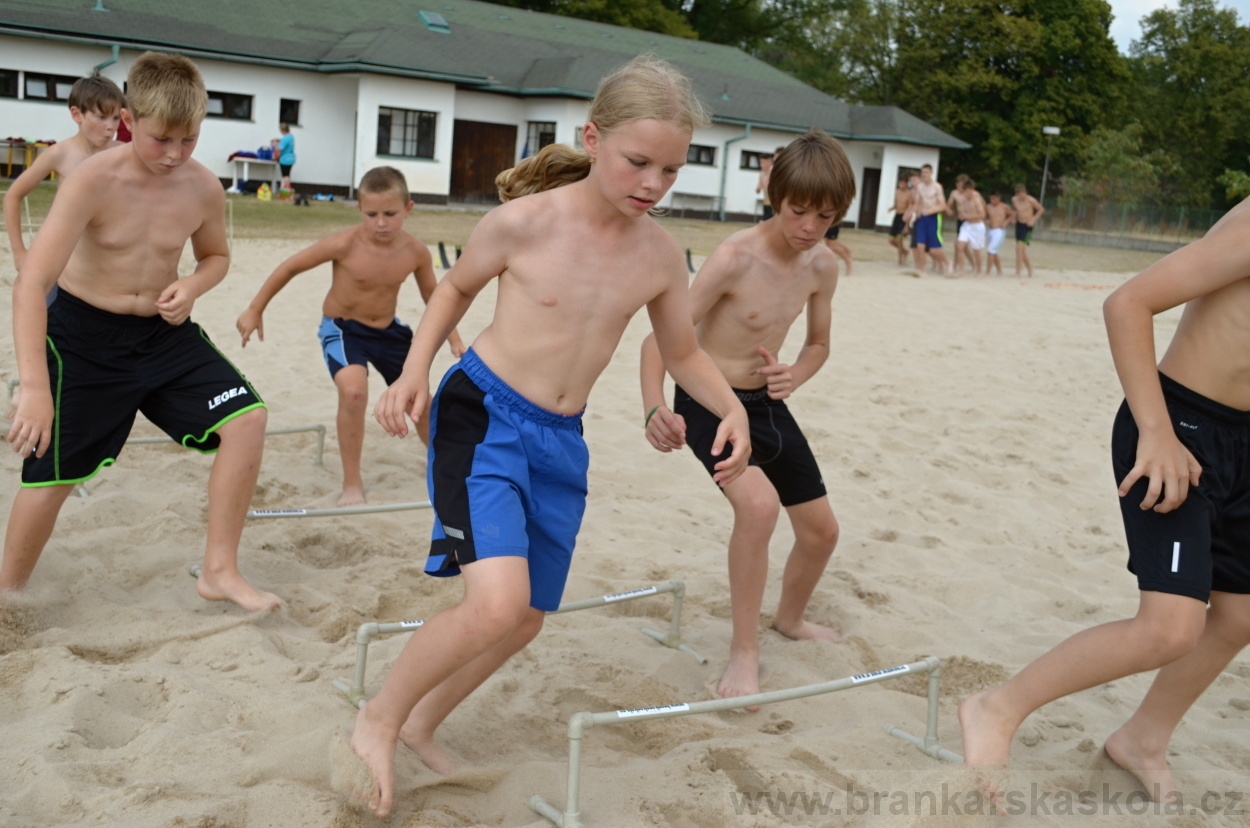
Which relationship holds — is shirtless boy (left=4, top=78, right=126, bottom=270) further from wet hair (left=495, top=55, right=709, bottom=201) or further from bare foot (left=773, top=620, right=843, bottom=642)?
bare foot (left=773, top=620, right=843, bottom=642)

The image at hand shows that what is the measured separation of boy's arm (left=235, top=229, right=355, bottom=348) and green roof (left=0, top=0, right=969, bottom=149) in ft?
77.2

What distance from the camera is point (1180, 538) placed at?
3.02 meters

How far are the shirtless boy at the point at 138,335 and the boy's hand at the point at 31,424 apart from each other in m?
0.42

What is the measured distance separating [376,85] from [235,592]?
27.5m

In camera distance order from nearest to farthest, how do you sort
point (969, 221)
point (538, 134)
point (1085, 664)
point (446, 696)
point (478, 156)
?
point (1085, 664) → point (446, 696) → point (969, 221) → point (478, 156) → point (538, 134)

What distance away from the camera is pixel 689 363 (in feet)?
11.3

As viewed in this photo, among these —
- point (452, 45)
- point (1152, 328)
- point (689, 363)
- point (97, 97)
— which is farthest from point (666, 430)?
point (452, 45)

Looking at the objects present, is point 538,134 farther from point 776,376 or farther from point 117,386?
point 776,376

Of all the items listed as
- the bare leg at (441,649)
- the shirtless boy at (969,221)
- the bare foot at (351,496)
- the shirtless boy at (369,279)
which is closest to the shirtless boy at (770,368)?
the bare leg at (441,649)

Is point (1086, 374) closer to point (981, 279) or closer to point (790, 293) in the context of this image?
point (790, 293)

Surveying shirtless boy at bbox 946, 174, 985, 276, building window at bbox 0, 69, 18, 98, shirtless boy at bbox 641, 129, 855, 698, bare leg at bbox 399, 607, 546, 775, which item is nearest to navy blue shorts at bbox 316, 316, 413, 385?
shirtless boy at bbox 641, 129, 855, 698

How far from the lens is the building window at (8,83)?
25875mm

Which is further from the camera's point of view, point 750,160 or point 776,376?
point 750,160

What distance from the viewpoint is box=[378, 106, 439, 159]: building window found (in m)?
30.1
